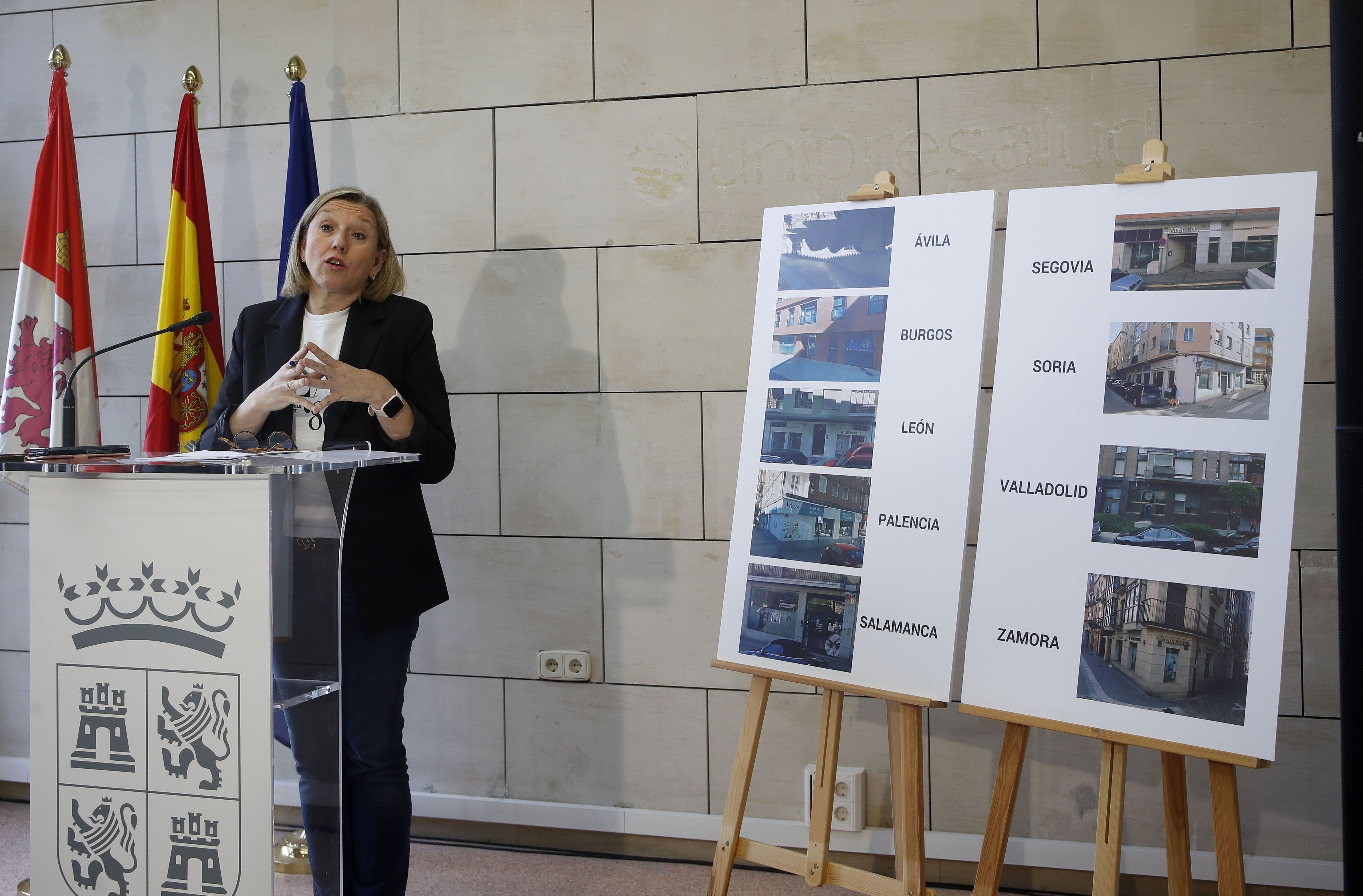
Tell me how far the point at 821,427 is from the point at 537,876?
4.96 ft

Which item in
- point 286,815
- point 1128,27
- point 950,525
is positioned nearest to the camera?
point 950,525

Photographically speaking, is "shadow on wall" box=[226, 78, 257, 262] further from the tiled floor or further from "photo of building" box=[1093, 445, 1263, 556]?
"photo of building" box=[1093, 445, 1263, 556]

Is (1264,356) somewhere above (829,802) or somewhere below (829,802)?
above

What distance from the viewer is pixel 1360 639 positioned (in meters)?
1.59

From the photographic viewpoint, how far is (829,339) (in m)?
1.96

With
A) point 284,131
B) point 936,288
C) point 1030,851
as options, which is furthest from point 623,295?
point 1030,851

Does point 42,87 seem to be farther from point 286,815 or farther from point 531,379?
point 286,815

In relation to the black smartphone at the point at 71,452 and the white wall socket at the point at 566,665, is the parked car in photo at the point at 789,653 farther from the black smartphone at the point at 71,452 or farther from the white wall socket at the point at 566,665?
the black smartphone at the point at 71,452

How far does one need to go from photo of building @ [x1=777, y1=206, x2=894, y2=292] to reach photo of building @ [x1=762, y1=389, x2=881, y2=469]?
239mm

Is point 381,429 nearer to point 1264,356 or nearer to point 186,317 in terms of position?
point 186,317

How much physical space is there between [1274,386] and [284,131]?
2692 mm

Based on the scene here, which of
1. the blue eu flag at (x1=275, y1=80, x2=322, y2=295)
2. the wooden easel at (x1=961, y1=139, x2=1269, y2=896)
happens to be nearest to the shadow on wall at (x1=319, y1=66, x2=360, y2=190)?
the blue eu flag at (x1=275, y1=80, x2=322, y2=295)

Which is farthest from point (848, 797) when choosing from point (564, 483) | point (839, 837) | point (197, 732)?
point (197, 732)

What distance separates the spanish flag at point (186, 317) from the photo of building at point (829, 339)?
1640 millimetres
